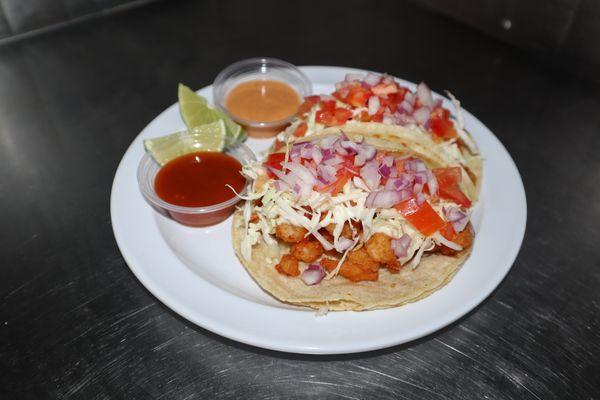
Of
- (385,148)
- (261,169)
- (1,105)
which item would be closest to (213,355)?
(261,169)

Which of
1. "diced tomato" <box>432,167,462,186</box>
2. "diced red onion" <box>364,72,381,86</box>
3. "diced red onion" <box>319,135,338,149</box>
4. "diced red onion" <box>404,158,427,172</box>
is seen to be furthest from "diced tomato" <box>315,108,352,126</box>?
"diced tomato" <box>432,167,462,186</box>

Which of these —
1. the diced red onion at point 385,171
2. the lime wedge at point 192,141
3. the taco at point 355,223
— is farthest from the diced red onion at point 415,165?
the lime wedge at point 192,141

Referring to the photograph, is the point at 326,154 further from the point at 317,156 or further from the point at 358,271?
the point at 358,271

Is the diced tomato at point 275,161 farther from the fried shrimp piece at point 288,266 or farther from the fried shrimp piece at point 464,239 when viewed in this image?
the fried shrimp piece at point 464,239

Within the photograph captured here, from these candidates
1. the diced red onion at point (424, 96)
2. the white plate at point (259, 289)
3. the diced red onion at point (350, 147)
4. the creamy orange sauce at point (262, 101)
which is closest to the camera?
the white plate at point (259, 289)

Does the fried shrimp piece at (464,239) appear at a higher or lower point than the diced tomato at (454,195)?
lower

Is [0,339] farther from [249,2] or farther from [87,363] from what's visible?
[249,2]
